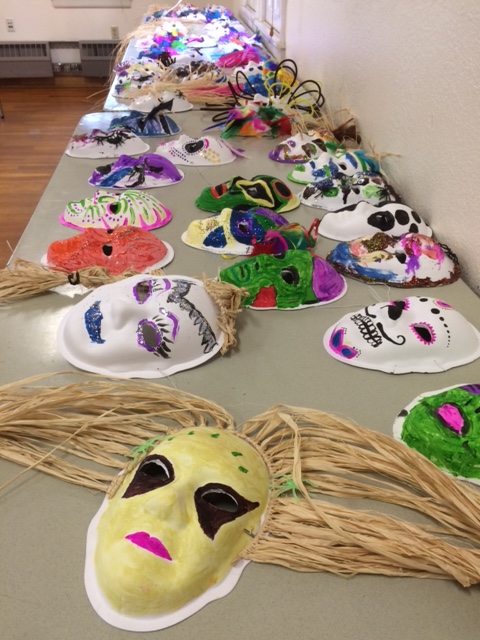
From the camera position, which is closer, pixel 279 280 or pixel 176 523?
pixel 176 523

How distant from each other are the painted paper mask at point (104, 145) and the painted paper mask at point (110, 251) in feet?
2.15

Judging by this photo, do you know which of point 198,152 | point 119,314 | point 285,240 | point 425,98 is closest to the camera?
point 119,314

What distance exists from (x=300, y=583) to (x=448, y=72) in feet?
3.52

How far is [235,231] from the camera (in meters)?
1.32

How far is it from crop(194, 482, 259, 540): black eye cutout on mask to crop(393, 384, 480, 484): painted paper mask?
0.82 ft

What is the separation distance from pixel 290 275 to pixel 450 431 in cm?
47

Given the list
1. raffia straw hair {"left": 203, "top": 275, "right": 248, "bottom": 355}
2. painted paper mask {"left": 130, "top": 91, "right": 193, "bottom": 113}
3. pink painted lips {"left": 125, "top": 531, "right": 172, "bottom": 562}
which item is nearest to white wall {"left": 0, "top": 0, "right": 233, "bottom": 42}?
painted paper mask {"left": 130, "top": 91, "right": 193, "bottom": 113}

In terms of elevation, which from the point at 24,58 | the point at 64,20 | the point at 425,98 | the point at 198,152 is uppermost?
the point at 425,98

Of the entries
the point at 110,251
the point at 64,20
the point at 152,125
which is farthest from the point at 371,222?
the point at 64,20

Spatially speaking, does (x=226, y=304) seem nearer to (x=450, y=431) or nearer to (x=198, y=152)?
(x=450, y=431)

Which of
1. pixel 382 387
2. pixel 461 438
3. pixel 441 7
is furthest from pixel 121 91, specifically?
pixel 461 438

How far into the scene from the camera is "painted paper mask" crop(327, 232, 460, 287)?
121cm

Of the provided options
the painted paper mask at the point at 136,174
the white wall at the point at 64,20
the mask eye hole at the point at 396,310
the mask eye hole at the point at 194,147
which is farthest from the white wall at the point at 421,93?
the white wall at the point at 64,20

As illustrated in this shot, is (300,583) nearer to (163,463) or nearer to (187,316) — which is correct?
(163,463)
